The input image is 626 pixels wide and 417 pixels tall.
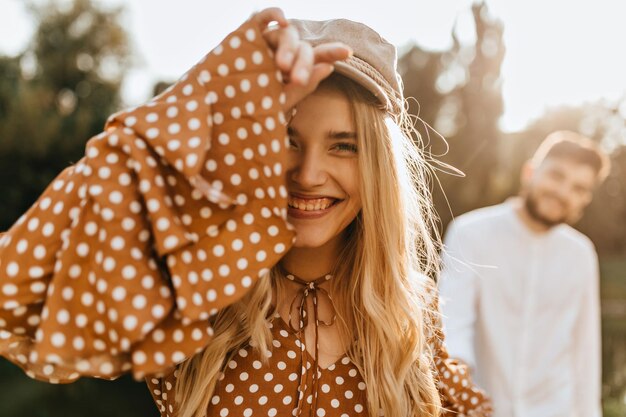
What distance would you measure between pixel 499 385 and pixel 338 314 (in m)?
2.46

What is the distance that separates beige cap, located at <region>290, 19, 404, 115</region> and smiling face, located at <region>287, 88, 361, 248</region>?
0.32 feet

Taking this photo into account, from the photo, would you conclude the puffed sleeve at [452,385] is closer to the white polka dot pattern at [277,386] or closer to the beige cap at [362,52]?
the white polka dot pattern at [277,386]

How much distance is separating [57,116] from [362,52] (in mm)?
11893

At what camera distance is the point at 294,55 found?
1.26 meters

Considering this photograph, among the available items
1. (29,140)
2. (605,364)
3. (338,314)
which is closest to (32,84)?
(29,140)

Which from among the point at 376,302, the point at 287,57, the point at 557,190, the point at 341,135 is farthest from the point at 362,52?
the point at 557,190

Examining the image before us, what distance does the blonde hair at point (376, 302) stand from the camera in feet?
5.35

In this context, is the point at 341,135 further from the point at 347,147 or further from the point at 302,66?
the point at 302,66

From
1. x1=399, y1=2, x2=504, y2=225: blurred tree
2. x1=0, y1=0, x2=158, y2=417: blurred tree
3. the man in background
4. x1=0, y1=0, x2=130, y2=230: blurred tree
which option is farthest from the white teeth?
x1=399, y1=2, x2=504, y2=225: blurred tree

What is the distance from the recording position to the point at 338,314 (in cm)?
182

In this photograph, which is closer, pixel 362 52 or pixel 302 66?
pixel 302 66

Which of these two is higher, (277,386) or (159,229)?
(159,229)

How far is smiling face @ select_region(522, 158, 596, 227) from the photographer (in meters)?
4.06

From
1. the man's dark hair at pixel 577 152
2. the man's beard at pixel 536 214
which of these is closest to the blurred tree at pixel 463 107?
the man's dark hair at pixel 577 152
